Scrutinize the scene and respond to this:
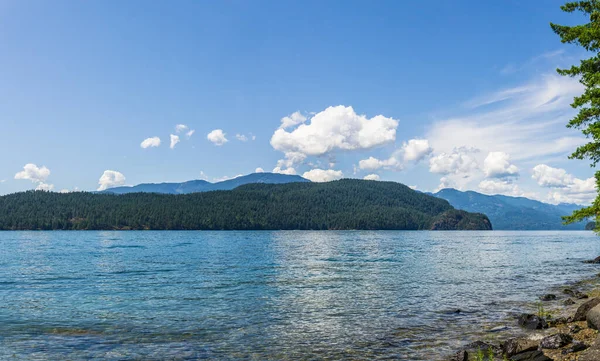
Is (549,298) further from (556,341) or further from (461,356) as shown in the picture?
(461,356)

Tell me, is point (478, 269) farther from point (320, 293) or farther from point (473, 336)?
point (473, 336)

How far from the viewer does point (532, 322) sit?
24.6 meters

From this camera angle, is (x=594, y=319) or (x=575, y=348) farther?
(x=594, y=319)

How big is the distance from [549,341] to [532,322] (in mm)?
6722

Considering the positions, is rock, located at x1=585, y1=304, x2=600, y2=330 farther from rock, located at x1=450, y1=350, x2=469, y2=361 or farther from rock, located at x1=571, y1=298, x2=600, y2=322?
rock, located at x1=450, y1=350, x2=469, y2=361

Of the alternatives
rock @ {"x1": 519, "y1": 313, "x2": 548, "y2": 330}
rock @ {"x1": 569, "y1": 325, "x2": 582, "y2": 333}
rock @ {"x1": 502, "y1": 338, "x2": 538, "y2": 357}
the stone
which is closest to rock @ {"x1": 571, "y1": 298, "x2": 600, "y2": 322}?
rock @ {"x1": 519, "y1": 313, "x2": 548, "y2": 330}

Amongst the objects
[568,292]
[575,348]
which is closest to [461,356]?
[575,348]

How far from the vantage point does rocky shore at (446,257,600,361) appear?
54.7ft

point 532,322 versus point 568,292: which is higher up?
point 532,322

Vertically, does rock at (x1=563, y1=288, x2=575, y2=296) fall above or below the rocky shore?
below

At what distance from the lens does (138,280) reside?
4684cm

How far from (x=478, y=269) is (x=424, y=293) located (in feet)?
82.2

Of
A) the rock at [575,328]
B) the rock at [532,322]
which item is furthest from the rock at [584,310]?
the rock at [575,328]

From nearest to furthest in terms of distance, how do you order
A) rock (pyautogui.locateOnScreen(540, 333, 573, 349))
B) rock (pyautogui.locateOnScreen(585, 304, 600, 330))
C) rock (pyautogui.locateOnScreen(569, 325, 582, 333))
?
rock (pyautogui.locateOnScreen(540, 333, 573, 349)), rock (pyautogui.locateOnScreen(585, 304, 600, 330)), rock (pyautogui.locateOnScreen(569, 325, 582, 333))
